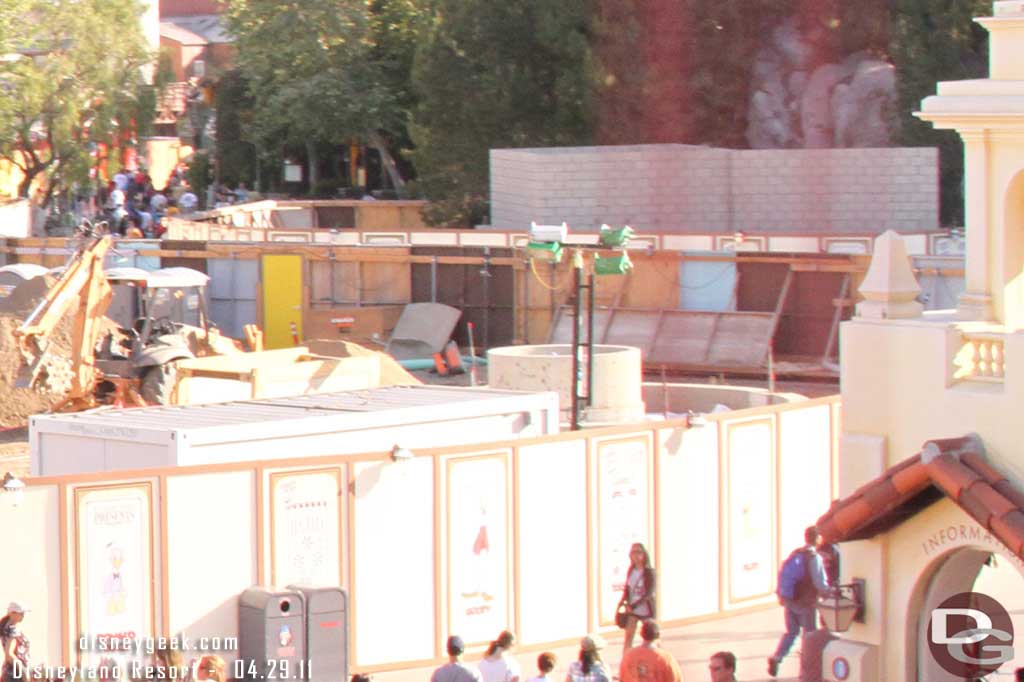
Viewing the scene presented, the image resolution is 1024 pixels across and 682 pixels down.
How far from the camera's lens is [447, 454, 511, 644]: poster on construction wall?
1633 cm

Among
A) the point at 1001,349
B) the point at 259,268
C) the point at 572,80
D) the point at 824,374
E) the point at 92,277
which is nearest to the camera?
the point at 1001,349

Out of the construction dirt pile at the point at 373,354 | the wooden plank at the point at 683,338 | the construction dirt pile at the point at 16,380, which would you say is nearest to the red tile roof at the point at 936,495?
the construction dirt pile at the point at 373,354

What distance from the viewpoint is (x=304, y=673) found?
14875mm

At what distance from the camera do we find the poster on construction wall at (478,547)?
53.6 ft

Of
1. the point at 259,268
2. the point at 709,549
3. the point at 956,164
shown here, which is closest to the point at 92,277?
the point at 259,268

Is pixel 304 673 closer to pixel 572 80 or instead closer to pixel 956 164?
pixel 956 164

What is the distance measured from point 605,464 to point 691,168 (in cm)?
3023

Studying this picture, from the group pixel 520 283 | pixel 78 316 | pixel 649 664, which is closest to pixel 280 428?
pixel 649 664

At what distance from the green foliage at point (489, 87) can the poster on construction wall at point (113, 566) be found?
40.4 meters

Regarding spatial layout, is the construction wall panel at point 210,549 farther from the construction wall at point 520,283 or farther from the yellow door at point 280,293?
the yellow door at point 280,293

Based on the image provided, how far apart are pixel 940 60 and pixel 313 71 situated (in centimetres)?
2253

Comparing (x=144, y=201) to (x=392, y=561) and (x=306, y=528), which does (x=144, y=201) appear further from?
(x=306, y=528)

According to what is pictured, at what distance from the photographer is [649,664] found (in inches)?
508

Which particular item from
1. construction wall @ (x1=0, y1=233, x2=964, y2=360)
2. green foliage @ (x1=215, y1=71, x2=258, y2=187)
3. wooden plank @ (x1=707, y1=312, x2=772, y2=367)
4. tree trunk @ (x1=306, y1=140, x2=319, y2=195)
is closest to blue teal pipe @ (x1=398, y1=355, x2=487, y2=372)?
construction wall @ (x1=0, y1=233, x2=964, y2=360)
